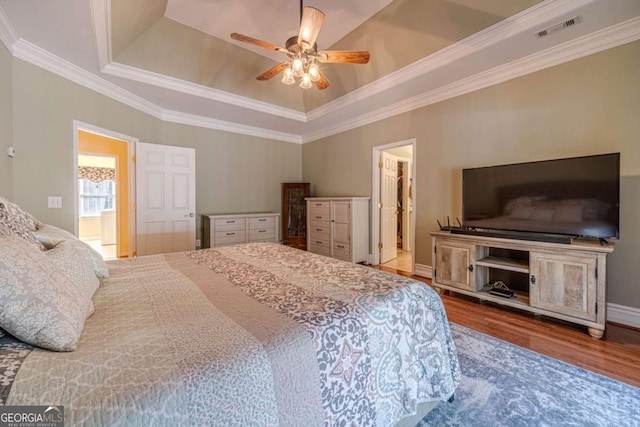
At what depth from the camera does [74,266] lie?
1229 millimetres

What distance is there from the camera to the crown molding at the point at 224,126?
4543 millimetres

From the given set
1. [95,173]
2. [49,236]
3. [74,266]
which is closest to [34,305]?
[74,266]

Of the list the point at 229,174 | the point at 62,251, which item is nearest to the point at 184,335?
the point at 62,251

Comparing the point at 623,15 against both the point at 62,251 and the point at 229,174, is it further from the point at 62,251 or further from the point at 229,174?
the point at 229,174

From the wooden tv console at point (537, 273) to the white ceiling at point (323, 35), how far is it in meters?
1.94

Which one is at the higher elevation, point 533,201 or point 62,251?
point 533,201

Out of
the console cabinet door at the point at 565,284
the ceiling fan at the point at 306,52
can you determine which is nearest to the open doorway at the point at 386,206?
the console cabinet door at the point at 565,284

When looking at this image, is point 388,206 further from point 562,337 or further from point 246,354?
point 246,354

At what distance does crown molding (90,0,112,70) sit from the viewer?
2193mm

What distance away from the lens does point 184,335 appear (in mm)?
889

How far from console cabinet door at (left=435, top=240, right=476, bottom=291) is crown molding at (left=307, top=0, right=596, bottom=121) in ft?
6.87

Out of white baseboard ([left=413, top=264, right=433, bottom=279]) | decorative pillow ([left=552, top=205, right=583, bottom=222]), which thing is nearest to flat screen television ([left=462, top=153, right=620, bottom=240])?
decorative pillow ([left=552, top=205, right=583, bottom=222])

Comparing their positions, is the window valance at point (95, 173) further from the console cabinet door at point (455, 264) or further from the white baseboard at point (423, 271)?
the console cabinet door at point (455, 264)

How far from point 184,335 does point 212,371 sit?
225 millimetres
